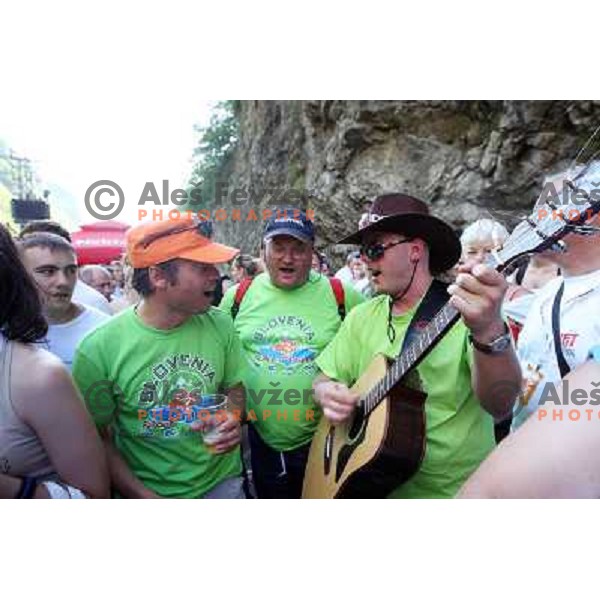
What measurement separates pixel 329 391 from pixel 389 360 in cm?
26

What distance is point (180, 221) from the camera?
1.84m

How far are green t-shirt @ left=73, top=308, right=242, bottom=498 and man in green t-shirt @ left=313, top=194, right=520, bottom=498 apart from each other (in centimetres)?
42

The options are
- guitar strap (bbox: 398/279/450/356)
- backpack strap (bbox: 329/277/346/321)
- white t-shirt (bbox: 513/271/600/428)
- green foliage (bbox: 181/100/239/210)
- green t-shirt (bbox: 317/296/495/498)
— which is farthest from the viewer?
green foliage (bbox: 181/100/239/210)

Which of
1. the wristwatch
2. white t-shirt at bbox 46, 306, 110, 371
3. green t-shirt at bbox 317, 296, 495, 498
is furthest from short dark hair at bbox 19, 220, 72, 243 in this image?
the wristwatch

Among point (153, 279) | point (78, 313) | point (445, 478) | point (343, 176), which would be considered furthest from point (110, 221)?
point (343, 176)

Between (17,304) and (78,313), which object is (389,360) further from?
(78,313)

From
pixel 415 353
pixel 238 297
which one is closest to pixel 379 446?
pixel 415 353

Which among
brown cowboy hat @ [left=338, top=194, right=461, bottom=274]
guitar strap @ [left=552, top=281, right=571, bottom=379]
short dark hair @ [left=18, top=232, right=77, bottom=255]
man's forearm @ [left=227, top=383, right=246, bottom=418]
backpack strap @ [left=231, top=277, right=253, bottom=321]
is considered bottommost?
man's forearm @ [left=227, top=383, right=246, bottom=418]

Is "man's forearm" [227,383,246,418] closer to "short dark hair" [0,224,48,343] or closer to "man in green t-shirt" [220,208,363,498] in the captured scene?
"man in green t-shirt" [220,208,363,498]

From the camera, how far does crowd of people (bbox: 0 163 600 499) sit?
1331mm

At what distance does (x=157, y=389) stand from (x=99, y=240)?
1318 mm

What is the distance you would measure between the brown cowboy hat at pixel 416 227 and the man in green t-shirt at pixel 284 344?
1.29 feet

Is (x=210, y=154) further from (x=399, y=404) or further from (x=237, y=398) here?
(x=399, y=404)

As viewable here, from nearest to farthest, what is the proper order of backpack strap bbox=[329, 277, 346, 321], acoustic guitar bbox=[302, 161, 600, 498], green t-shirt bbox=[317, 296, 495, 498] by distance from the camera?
acoustic guitar bbox=[302, 161, 600, 498], green t-shirt bbox=[317, 296, 495, 498], backpack strap bbox=[329, 277, 346, 321]
